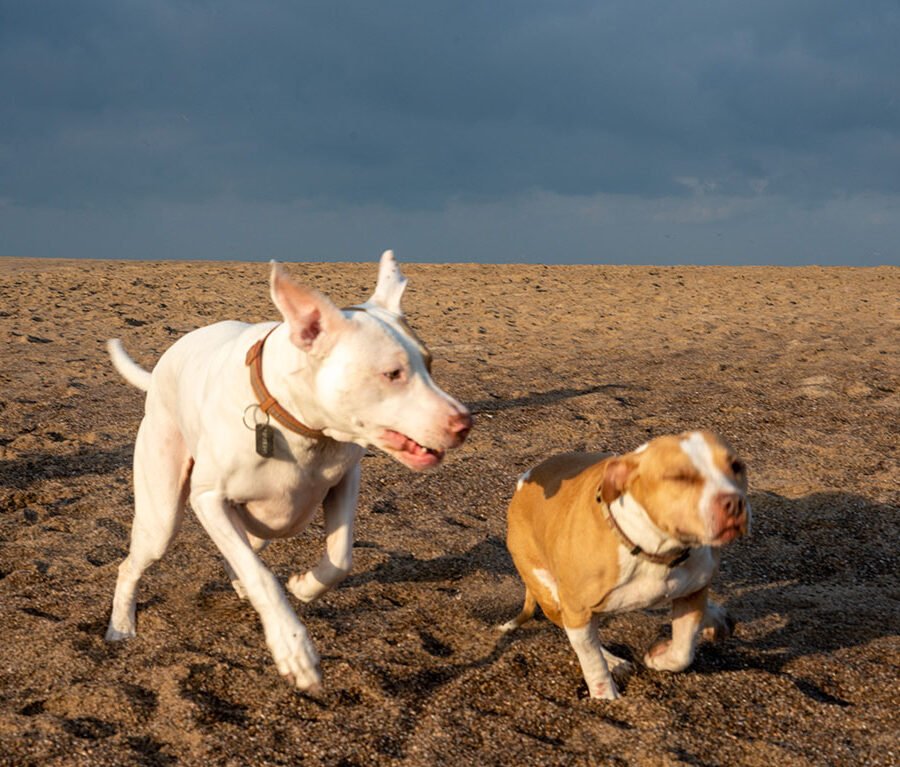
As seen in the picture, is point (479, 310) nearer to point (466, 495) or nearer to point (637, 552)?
point (466, 495)

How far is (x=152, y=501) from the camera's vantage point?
4492 millimetres

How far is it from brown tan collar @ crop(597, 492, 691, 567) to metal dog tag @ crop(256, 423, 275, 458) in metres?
1.24

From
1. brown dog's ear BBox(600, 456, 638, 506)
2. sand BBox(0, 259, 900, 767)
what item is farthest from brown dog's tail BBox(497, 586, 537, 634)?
brown dog's ear BBox(600, 456, 638, 506)

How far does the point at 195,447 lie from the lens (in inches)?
159

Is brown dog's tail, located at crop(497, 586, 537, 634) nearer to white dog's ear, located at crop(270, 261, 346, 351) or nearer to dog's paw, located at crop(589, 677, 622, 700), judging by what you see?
dog's paw, located at crop(589, 677, 622, 700)

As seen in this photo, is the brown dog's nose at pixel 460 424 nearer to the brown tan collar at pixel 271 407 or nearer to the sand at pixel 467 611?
the brown tan collar at pixel 271 407

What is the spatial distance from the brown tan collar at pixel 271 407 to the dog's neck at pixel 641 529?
1.13 metres

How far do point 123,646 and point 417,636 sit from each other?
52.1 inches

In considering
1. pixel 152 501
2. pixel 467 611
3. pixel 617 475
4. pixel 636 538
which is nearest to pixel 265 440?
pixel 152 501

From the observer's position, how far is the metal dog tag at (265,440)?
3589 millimetres

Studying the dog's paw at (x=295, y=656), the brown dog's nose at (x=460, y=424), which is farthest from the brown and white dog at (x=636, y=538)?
the dog's paw at (x=295, y=656)

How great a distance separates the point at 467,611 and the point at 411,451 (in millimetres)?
1750

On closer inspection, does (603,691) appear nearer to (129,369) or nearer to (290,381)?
(290,381)

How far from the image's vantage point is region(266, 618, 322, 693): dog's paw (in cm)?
339
